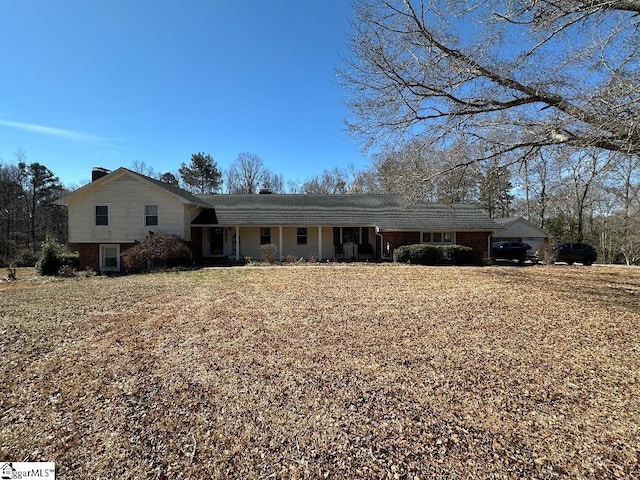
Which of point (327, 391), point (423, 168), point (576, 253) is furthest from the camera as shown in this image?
point (576, 253)

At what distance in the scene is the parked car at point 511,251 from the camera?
20.5 metres

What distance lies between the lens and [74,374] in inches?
177

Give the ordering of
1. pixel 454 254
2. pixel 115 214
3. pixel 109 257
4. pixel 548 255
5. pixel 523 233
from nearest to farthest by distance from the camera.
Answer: pixel 454 254 < pixel 548 255 < pixel 115 214 < pixel 109 257 < pixel 523 233

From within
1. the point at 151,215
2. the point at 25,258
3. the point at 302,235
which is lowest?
the point at 25,258

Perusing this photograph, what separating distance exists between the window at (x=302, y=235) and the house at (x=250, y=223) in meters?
0.06

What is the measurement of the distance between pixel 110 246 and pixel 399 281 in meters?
16.1

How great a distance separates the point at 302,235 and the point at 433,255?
791 cm

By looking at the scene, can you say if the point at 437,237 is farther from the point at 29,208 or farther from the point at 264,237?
the point at 29,208

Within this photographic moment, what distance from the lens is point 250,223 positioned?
64.6 feet

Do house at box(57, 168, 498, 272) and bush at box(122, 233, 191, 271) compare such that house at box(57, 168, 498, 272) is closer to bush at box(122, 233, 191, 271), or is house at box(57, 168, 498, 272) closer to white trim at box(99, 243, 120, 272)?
white trim at box(99, 243, 120, 272)

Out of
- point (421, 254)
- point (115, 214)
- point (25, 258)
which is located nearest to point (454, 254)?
point (421, 254)

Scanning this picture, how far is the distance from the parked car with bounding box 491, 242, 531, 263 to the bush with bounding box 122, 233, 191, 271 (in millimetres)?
18815

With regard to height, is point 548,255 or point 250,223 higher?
point 250,223

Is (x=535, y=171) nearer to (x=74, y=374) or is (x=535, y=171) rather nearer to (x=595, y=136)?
(x=595, y=136)
